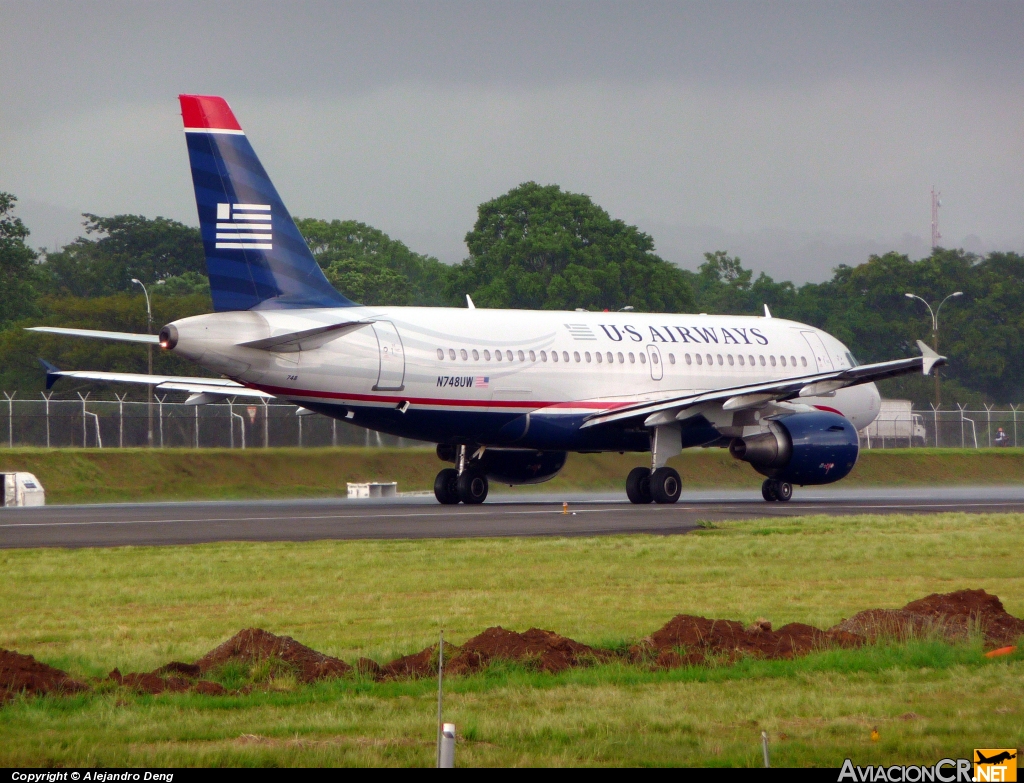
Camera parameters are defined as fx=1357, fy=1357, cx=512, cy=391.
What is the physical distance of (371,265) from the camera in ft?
331

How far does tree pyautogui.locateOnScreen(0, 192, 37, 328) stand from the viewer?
75438mm

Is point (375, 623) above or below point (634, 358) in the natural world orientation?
below

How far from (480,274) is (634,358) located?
61644mm

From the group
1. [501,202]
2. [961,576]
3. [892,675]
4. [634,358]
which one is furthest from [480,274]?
[892,675]

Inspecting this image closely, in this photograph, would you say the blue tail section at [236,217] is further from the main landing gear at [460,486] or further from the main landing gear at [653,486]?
the main landing gear at [653,486]

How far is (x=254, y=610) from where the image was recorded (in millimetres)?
12703

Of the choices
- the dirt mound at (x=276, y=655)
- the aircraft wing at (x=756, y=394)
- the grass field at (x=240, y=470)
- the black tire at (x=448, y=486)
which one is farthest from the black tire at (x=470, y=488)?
the dirt mound at (x=276, y=655)

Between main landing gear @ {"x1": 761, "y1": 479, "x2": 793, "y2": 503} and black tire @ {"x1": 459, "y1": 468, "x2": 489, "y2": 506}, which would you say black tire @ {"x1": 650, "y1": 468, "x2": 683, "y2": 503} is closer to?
main landing gear @ {"x1": 761, "y1": 479, "x2": 793, "y2": 503}

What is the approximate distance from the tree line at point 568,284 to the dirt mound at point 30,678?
70.0m

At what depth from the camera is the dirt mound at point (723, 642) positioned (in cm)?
999

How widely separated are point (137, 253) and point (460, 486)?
78.5 m

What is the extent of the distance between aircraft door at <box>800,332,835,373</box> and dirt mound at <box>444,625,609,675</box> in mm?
27432

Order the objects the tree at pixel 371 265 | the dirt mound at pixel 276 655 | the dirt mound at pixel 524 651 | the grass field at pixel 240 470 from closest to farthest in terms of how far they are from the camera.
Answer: the dirt mound at pixel 276 655 < the dirt mound at pixel 524 651 < the grass field at pixel 240 470 < the tree at pixel 371 265

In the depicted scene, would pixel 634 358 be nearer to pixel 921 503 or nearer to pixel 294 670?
pixel 921 503
